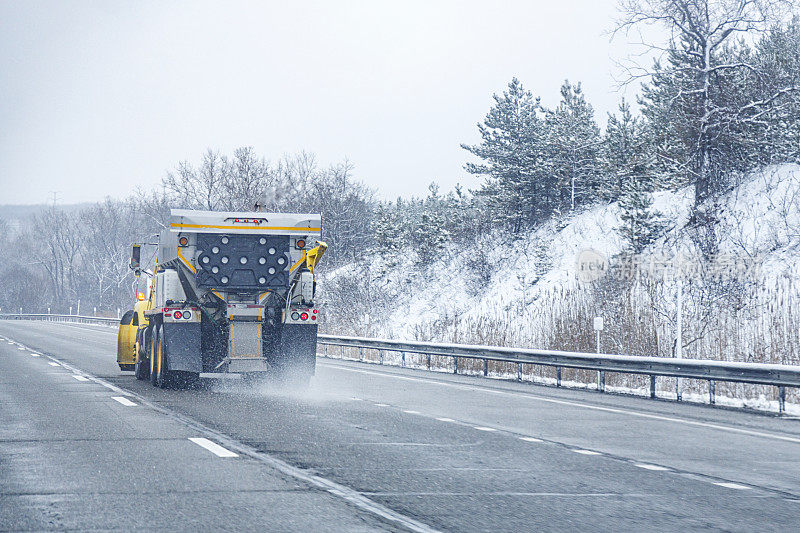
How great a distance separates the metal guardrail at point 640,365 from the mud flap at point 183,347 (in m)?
7.20

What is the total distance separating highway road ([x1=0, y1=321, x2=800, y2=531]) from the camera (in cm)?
671

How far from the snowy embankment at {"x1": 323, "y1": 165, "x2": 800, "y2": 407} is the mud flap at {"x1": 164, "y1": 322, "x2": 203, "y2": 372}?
8342mm

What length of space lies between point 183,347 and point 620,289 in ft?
39.9

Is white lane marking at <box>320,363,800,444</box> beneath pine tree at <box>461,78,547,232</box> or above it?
beneath

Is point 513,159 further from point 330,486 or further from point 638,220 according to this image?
point 330,486

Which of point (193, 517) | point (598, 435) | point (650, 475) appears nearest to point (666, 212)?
point (598, 435)

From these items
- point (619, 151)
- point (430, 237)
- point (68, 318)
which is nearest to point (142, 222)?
point (68, 318)

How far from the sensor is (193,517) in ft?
21.6

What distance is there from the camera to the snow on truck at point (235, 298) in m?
18.2

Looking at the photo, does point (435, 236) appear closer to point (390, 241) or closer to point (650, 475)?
point (390, 241)

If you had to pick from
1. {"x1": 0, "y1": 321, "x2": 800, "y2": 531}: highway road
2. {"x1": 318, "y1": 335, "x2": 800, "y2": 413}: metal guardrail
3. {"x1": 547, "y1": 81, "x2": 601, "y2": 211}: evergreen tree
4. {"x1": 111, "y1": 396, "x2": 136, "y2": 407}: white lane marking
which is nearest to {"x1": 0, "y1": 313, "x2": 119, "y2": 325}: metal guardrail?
{"x1": 547, "y1": 81, "x2": 601, "y2": 211}: evergreen tree

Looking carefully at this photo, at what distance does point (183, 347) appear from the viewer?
1800 cm

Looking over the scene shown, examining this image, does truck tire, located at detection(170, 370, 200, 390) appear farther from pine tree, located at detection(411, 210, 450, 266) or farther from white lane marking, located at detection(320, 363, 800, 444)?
pine tree, located at detection(411, 210, 450, 266)

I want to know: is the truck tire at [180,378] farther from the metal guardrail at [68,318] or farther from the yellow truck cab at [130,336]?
the metal guardrail at [68,318]
